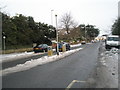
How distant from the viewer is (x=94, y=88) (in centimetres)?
741

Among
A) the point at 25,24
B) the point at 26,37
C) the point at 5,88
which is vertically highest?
the point at 25,24

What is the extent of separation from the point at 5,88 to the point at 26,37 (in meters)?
42.0

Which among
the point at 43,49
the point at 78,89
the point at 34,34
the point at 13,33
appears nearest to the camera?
the point at 78,89

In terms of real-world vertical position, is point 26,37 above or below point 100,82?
above

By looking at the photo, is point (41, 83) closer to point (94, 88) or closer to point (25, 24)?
point (94, 88)

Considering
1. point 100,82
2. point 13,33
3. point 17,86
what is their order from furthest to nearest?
point 13,33, point 100,82, point 17,86

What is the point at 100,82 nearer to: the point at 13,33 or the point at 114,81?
the point at 114,81

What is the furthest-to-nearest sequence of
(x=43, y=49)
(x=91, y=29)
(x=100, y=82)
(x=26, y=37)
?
(x=91, y=29) < (x=26, y=37) < (x=43, y=49) < (x=100, y=82)

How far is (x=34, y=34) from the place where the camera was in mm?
53031

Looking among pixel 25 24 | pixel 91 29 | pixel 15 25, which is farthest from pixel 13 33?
A: pixel 91 29

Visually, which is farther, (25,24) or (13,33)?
(25,24)

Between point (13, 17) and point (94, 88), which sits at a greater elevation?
point (13, 17)

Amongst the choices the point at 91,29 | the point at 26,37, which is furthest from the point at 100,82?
the point at 91,29

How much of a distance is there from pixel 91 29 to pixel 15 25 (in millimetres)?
111170
